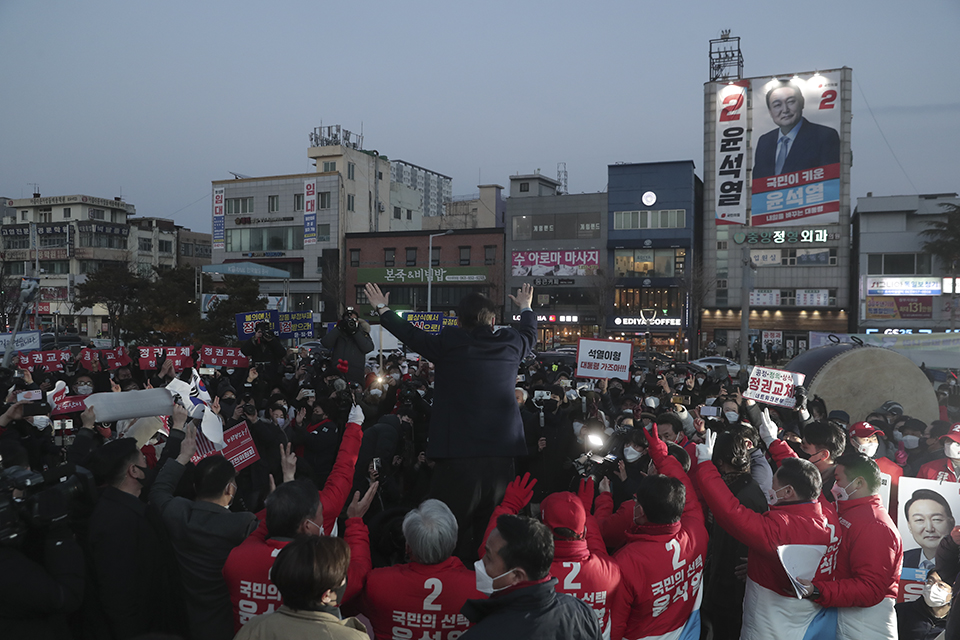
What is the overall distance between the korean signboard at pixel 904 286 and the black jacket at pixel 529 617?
159 feet

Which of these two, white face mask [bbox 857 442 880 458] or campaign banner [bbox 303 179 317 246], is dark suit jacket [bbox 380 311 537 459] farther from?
campaign banner [bbox 303 179 317 246]

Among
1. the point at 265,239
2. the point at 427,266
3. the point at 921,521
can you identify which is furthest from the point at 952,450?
the point at 265,239

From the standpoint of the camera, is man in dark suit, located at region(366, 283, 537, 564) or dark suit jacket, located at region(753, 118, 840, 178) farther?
dark suit jacket, located at region(753, 118, 840, 178)

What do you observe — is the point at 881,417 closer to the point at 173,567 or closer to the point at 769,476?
the point at 769,476

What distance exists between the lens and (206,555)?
344 centimetres

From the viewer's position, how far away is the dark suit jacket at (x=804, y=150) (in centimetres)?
4431

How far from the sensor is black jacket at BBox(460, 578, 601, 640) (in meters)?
2.26

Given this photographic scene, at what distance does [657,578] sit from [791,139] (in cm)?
4827

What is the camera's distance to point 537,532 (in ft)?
8.18

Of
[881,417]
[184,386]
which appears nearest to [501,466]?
[184,386]

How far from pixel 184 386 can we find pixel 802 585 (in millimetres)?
4970

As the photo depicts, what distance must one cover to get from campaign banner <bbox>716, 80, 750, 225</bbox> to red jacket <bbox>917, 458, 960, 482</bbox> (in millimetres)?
43726

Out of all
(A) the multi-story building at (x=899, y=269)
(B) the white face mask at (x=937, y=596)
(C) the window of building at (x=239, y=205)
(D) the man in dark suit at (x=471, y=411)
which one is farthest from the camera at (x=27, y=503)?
(C) the window of building at (x=239, y=205)

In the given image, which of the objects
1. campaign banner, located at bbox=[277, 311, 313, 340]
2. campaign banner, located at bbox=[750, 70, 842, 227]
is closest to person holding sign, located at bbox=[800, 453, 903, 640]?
campaign banner, located at bbox=[277, 311, 313, 340]
